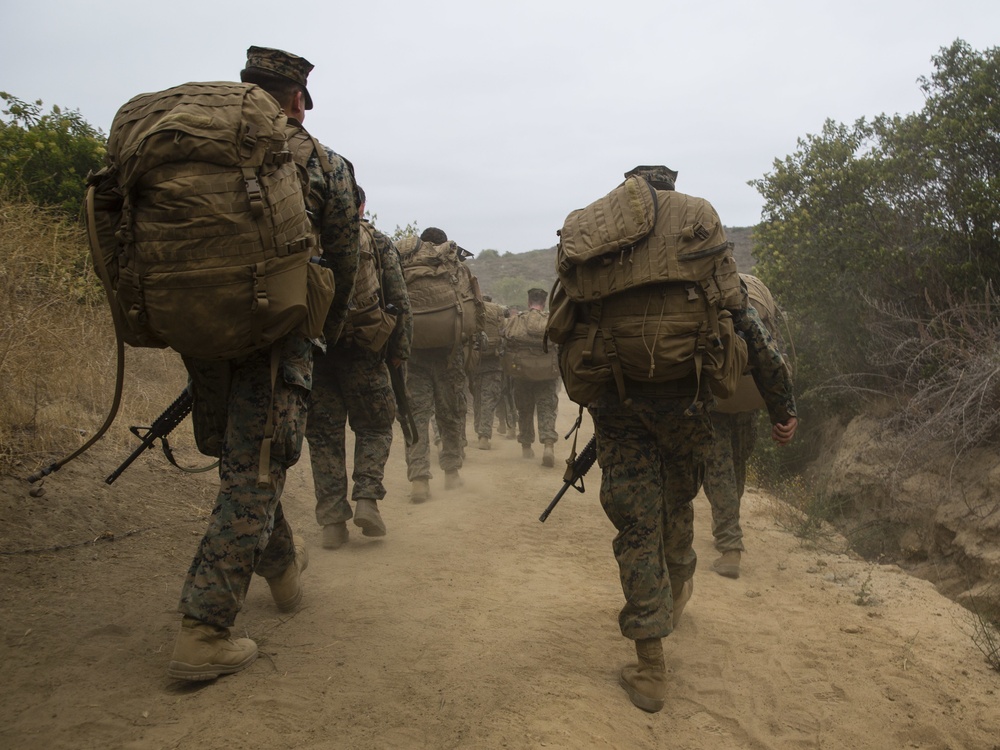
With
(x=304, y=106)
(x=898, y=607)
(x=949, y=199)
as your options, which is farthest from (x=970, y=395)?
(x=304, y=106)

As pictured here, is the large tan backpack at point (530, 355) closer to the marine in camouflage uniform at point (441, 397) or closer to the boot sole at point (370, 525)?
the marine in camouflage uniform at point (441, 397)

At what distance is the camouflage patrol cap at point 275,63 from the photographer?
3414mm

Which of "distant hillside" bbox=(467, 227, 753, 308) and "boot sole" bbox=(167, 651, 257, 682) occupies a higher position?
"distant hillside" bbox=(467, 227, 753, 308)

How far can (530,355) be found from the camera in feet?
31.6

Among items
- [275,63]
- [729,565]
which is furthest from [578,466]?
[275,63]

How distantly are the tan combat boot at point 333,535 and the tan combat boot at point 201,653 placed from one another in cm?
204

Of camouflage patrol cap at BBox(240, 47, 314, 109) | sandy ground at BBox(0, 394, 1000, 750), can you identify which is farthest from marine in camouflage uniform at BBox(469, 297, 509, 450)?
camouflage patrol cap at BBox(240, 47, 314, 109)

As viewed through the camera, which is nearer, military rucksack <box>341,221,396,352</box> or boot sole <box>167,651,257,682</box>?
boot sole <box>167,651,257,682</box>

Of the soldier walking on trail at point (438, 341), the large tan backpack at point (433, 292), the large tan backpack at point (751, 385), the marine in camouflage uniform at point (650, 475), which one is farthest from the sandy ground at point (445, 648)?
the large tan backpack at point (433, 292)

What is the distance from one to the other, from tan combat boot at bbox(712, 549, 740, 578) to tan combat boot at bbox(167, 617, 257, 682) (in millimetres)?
3273

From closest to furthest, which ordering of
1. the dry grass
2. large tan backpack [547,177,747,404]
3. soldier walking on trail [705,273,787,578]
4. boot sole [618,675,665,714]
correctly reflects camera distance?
1. large tan backpack [547,177,747,404]
2. boot sole [618,675,665,714]
3. the dry grass
4. soldier walking on trail [705,273,787,578]

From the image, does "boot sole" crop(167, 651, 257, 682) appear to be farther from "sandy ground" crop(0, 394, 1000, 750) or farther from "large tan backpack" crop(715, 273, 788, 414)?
"large tan backpack" crop(715, 273, 788, 414)

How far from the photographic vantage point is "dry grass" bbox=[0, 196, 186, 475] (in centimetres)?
478

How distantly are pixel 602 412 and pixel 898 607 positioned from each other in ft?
8.14
